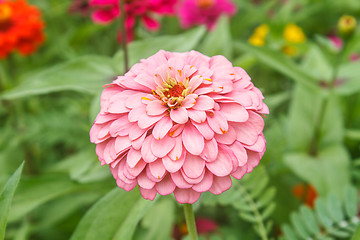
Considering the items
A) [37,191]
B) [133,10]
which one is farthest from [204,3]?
[37,191]

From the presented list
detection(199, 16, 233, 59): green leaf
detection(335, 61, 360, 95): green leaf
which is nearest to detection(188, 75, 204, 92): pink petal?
detection(199, 16, 233, 59): green leaf

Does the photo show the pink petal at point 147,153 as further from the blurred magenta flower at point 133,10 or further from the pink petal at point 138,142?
the blurred magenta flower at point 133,10

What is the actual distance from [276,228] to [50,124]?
22.2 inches

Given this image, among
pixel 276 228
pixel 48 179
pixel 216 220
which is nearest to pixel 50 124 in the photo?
pixel 48 179

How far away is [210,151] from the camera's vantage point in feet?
1.16

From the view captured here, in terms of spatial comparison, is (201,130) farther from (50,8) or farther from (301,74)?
(50,8)

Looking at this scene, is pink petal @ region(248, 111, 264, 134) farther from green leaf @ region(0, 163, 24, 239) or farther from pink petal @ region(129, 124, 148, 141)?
green leaf @ region(0, 163, 24, 239)

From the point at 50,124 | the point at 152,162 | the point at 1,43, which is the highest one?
the point at 152,162

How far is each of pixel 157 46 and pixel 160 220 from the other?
359 mm

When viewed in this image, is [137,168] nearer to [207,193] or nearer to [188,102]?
[188,102]

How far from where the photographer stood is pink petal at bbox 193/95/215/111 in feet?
1.21

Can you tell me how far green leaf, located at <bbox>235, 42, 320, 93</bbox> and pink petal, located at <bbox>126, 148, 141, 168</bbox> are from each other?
46cm

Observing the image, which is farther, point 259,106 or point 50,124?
point 50,124

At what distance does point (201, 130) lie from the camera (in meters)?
0.36
